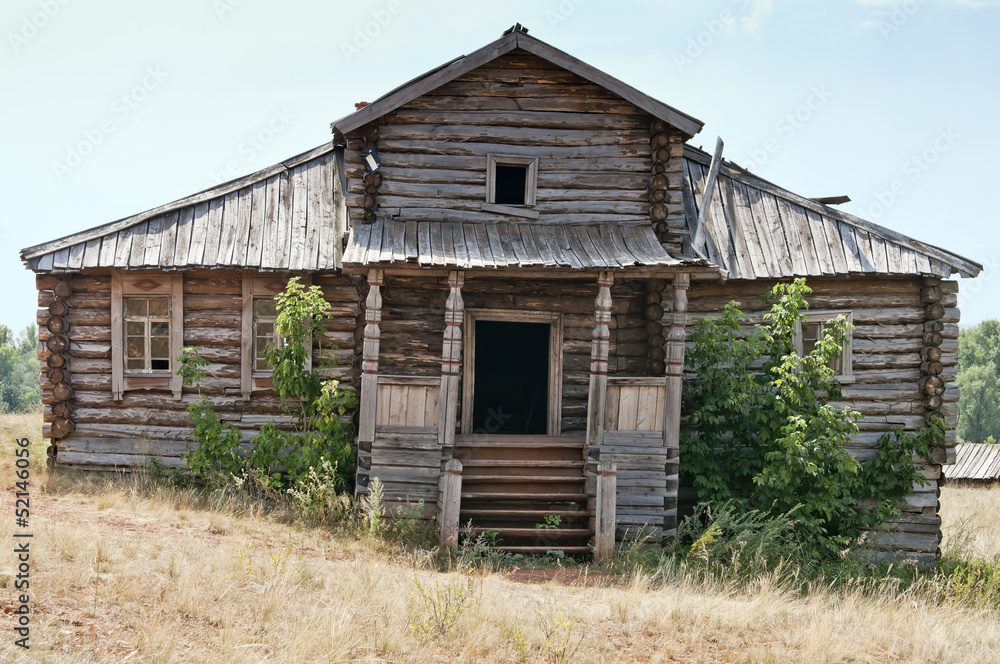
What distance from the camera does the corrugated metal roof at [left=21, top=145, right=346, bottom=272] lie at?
12125 mm

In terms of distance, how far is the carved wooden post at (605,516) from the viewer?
34.6 feet

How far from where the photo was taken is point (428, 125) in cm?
1222

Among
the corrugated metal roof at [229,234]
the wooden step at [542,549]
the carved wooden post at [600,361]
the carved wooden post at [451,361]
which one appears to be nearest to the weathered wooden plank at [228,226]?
the corrugated metal roof at [229,234]

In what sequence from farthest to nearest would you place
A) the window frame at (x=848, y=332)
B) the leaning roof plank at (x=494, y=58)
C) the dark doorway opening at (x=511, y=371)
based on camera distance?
the dark doorway opening at (x=511, y=371) → the window frame at (x=848, y=332) → the leaning roof plank at (x=494, y=58)

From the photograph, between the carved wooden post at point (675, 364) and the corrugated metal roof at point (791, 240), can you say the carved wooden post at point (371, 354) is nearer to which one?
the carved wooden post at point (675, 364)

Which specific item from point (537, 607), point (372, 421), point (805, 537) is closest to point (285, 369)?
point (372, 421)

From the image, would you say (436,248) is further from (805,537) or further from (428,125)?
(805,537)

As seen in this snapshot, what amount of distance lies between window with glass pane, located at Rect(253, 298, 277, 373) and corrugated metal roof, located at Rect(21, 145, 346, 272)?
0.79 metres

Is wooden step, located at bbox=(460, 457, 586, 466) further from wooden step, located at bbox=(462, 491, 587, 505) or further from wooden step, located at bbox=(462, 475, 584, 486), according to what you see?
wooden step, located at bbox=(462, 491, 587, 505)

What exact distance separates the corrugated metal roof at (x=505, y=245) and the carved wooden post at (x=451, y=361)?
16.2 inches

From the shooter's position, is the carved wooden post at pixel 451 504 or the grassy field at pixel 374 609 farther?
the carved wooden post at pixel 451 504

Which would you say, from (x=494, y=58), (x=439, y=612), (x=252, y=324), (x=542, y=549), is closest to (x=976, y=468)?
(x=542, y=549)

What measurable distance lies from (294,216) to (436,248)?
9.93 feet

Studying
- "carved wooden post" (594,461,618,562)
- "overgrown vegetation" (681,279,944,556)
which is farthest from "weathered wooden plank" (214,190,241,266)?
"overgrown vegetation" (681,279,944,556)
